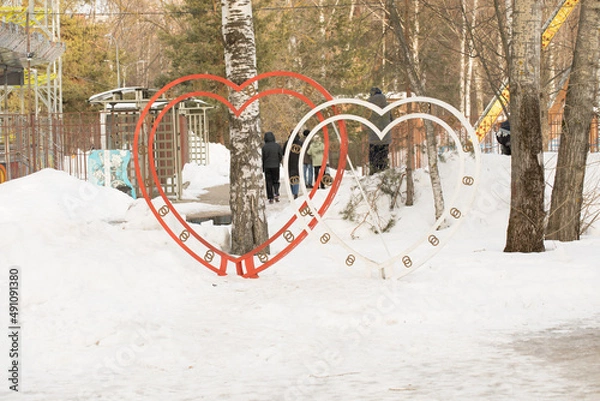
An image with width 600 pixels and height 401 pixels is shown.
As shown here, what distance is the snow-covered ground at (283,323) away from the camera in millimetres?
5359

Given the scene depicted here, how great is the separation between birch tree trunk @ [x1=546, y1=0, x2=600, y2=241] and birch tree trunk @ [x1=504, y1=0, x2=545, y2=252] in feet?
4.13

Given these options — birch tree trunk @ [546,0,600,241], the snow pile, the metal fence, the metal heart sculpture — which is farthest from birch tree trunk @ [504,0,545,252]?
the snow pile

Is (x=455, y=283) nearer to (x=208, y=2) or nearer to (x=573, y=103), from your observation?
(x=573, y=103)

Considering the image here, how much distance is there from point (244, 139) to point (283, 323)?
3.43 meters

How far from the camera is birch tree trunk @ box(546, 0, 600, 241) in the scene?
408 inches

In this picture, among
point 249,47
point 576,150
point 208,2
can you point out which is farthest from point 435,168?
point 208,2

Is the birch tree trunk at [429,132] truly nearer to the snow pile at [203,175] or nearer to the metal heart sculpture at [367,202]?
the metal heart sculpture at [367,202]

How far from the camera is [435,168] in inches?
535

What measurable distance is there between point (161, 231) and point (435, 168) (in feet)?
16.3

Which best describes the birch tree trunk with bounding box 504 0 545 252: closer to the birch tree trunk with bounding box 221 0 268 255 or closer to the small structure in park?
the birch tree trunk with bounding box 221 0 268 255

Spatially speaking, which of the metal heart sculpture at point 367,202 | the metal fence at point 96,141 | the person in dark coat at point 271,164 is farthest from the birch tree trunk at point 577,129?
the person in dark coat at point 271,164

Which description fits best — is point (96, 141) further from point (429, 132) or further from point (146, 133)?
point (429, 132)

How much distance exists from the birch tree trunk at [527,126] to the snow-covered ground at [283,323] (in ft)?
1.20

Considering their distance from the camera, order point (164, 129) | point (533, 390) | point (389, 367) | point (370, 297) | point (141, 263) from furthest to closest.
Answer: point (164, 129) < point (141, 263) < point (370, 297) < point (389, 367) < point (533, 390)
